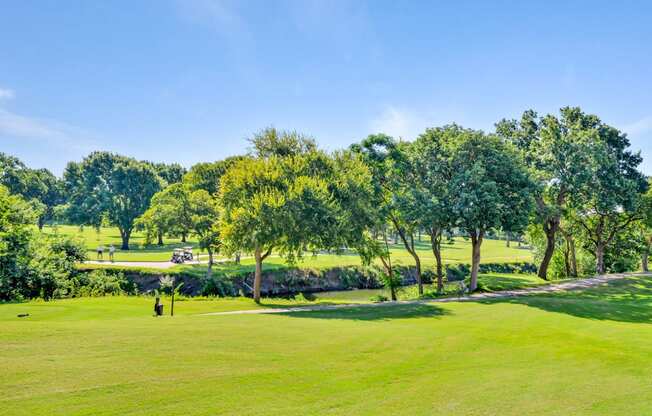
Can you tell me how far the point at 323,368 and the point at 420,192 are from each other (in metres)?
21.7

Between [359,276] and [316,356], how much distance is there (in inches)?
1467

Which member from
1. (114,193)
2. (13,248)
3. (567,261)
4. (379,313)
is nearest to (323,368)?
(379,313)

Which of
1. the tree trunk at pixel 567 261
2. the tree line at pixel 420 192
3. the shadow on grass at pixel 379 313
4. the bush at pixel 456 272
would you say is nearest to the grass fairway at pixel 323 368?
the shadow on grass at pixel 379 313

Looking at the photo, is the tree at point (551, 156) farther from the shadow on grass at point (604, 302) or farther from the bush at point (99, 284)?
the bush at point (99, 284)

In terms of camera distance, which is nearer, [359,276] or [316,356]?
Result: [316,356]

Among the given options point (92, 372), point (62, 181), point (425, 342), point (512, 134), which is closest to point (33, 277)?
point (92, 372)

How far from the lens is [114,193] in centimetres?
7000

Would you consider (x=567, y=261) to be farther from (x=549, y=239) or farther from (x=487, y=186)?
(x=487, y=186)

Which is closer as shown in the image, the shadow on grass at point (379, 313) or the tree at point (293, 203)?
the shadow on grass at point (379, 313)

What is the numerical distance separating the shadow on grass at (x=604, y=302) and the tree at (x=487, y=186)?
224 inches

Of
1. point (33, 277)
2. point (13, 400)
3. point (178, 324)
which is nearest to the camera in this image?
point (13, 400)

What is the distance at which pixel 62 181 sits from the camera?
95.3 meters

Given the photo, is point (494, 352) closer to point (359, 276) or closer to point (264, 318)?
point (264, 318)

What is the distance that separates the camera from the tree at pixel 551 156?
119ft
